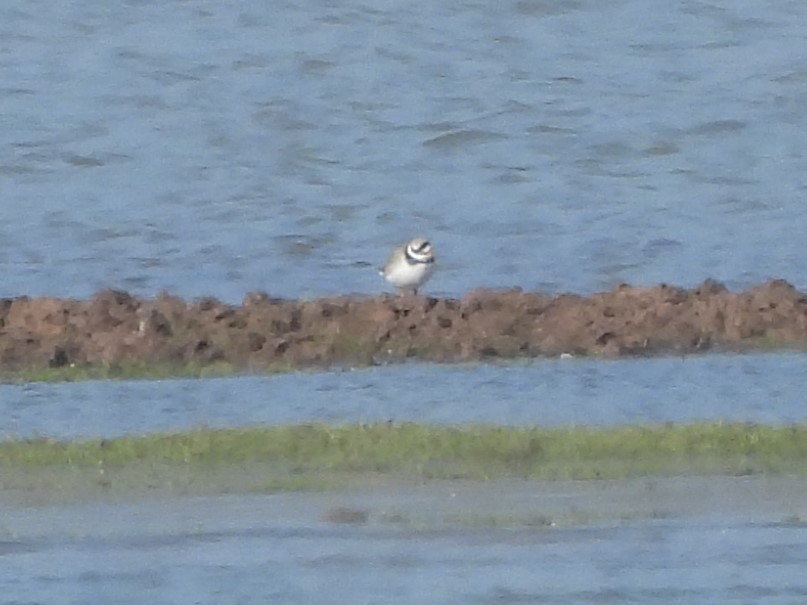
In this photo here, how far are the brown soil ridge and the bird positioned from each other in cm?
64

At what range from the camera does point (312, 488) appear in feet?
43.1

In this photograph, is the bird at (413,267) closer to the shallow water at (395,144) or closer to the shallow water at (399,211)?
the shallow water at (399,211)

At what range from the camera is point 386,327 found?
18516 millimetres

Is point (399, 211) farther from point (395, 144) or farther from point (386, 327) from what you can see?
point (386, 327)

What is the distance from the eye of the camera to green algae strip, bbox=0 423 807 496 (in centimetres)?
1336

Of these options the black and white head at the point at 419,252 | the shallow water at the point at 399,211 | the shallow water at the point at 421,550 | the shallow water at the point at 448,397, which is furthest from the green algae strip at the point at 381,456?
the black and white head at the point at 419,252

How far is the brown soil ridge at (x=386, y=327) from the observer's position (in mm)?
18203

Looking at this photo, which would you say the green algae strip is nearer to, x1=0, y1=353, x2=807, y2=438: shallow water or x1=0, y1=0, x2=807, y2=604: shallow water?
x1=0, y1=0, x2=807, y2=604: shallow water

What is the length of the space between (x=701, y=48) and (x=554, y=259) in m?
11.4

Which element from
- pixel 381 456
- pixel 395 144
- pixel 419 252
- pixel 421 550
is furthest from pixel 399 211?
pixel 421 550

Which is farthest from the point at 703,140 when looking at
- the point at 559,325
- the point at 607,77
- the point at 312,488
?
the point at 312,488

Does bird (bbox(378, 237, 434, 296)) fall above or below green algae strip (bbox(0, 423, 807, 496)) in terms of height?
above

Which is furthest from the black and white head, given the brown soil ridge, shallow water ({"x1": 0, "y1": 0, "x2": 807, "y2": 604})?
shallow water ({"x1": 0, "y1": 0, "x2": 807, "y2": 604})

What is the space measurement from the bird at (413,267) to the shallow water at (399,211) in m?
2.58
